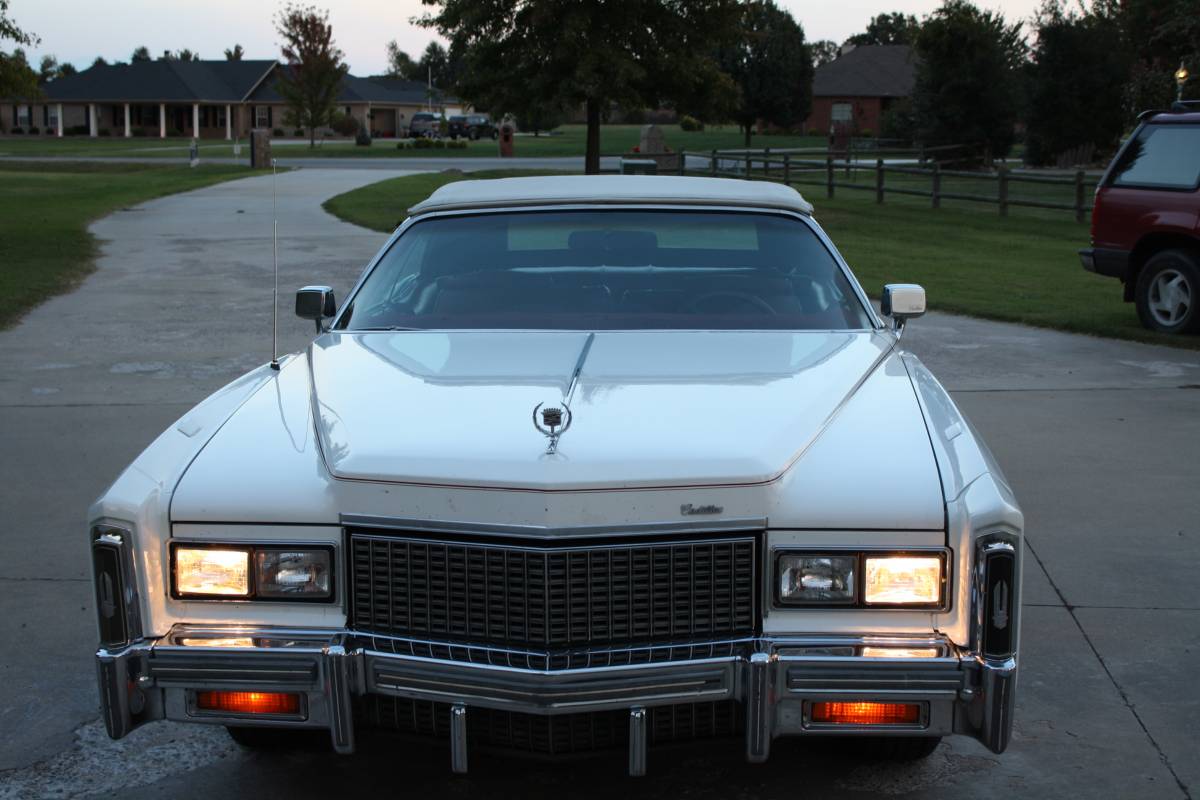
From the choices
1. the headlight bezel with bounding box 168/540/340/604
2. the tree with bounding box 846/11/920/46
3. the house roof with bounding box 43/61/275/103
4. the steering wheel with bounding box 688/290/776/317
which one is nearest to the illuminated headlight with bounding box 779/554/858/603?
the headlight bezel with bounding box 168/540/340/604

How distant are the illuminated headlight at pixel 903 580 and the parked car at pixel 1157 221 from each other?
28.1 feet

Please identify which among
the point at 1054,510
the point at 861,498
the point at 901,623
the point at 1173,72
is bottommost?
the point at 1054,510

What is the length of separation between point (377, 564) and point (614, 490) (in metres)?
0.56

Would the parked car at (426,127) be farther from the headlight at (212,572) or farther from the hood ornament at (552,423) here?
the headlight at (212,572)

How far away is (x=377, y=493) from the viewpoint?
2992 mm

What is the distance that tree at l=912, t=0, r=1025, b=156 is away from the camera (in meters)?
42.0

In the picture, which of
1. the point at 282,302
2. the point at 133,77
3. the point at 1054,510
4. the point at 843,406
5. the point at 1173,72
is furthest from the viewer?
the point at 133,77

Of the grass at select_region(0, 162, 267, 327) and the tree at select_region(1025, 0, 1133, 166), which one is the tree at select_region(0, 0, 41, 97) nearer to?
the grass at select_region(0, 162, 267, 327)

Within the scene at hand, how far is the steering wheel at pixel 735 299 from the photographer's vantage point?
15.0 ft

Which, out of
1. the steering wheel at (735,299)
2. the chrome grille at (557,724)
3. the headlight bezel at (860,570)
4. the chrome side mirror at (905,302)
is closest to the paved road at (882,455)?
the chrome grille at (557,724)

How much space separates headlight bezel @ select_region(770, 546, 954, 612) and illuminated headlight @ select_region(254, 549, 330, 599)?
1.00 m

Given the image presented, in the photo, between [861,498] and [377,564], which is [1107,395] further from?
[377,564]

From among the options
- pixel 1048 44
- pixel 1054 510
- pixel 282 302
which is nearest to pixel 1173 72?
pixel 1048 44

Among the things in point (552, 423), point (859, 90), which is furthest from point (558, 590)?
point (859, 90)
